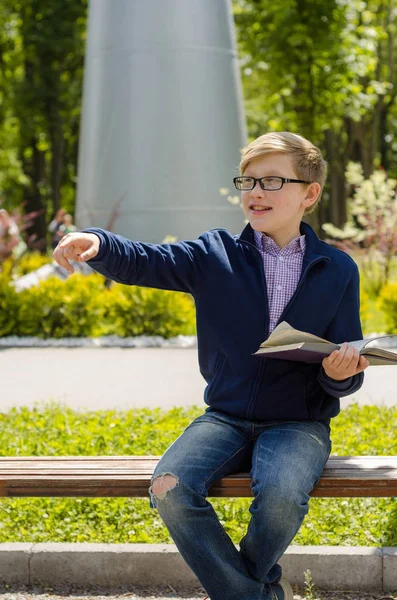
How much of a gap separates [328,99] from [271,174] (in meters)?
17.7

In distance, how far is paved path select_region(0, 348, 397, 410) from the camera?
715 centimetres

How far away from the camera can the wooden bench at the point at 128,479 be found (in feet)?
10.6

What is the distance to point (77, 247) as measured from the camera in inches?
125

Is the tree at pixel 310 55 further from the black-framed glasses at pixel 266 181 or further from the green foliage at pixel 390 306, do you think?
the black-framed glasses at pixel 266 181

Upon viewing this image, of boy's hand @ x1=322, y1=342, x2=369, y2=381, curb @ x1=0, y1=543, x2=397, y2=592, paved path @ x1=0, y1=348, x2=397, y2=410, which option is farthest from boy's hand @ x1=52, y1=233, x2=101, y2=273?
paved path @ x1=0, y1=348, x2=397, y2=410

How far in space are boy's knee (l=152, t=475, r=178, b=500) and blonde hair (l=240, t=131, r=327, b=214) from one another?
116 cm

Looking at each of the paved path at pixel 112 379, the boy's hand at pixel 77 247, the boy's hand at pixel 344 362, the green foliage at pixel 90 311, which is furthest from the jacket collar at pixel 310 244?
the green foliage at pixel 90 311

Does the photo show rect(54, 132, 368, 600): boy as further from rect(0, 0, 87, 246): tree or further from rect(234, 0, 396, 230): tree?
rect(0, 0, 87, 246): tree

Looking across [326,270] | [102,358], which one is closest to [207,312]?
[326,270]

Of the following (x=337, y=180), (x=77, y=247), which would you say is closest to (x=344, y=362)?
(x=77, y=247)

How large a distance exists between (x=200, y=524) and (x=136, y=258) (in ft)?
3.13

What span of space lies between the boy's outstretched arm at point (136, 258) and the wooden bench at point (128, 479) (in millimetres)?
689

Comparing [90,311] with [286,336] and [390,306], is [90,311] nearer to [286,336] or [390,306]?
[390,306]

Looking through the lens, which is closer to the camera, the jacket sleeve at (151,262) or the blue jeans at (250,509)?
the blue jeans at (250,509)
